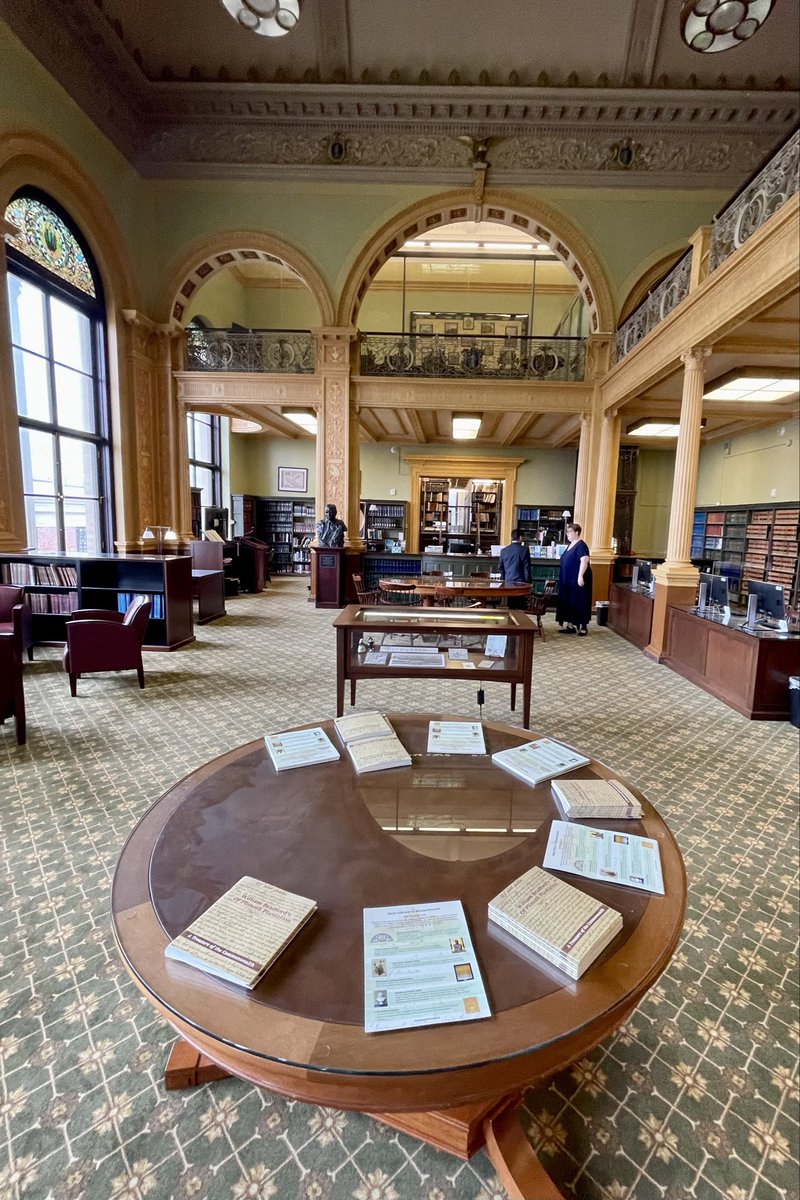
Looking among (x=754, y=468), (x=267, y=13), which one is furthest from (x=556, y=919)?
(x=754, y=468)

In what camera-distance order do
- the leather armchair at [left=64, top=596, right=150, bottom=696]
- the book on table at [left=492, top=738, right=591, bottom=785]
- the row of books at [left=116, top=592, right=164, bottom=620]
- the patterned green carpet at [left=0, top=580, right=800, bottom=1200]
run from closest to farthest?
1. the patterned green carpet at [left=0, top=580, right=800, bottom=1200]
2. the book on table at [left=492, top=738, right=591, bottom=785]
3. the leather armchair at [left=64, top=596, right=150, bottom=696]
4. the row of books at [left=116, top=592, right=164, bottom=620]

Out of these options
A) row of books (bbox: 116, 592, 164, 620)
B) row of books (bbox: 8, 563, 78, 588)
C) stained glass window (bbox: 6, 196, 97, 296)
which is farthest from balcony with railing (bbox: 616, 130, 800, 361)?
stained glass window (bbox: 6, 196, 97, 296)

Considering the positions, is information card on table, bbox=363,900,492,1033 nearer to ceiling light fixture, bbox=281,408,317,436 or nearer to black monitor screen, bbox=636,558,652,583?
black monitor screen, bbox=636,558,652,583

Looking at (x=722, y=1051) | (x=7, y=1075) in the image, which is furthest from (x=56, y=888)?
(x=722, y=1051)

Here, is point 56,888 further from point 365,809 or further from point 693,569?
point 693,569

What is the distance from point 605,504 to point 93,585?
825 cm

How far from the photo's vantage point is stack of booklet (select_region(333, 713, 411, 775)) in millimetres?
1972

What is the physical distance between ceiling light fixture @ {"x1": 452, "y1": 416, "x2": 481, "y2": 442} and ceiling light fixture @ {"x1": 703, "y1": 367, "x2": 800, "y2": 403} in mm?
4287

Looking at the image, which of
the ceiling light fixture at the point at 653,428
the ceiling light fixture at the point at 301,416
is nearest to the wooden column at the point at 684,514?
the ceiling light fixture at the point at 653,428

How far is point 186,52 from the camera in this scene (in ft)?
26.9

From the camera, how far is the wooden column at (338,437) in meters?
9.81

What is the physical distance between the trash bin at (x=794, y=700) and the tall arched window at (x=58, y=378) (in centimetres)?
905

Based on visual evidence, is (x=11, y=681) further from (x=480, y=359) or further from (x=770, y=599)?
(x=480, y=359)

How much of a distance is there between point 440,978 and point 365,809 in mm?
674
